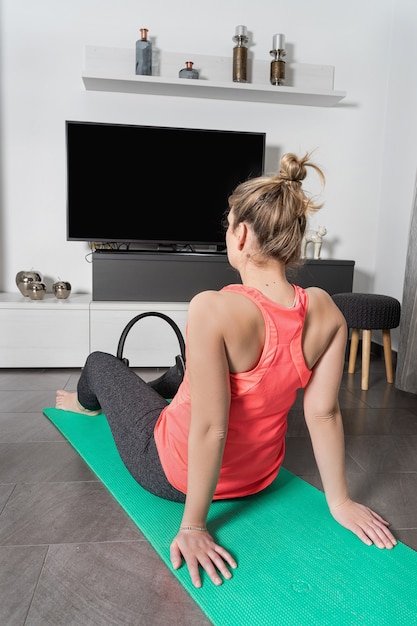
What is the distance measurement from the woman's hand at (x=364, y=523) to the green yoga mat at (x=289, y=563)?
0.06 ft

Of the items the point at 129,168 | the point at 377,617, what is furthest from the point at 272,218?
the point at 129,168

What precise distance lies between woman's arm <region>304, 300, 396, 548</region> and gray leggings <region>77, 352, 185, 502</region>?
1.25 feet

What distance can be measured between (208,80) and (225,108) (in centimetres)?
24

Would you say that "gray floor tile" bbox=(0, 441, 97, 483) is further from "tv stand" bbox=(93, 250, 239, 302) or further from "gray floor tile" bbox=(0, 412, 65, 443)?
"tv stand" bbox=(93, 250, 239, 302)

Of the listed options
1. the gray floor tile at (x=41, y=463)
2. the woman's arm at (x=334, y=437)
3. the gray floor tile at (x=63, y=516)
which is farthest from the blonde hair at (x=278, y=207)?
the gray floor tile at (x=41, y=463)

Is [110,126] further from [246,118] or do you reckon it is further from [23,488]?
[23,488]

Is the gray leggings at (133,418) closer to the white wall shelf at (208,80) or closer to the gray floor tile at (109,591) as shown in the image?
the gray floor tile at (109,591)

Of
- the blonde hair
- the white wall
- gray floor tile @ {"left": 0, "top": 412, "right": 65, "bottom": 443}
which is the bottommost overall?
gray floor tile @ {"left": 0, "top": 412, "right": 65, "bottom": 443}

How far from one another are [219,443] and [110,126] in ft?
8.33

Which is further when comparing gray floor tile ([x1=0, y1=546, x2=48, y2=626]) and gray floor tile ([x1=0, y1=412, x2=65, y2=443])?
gray floor tile ([x1=0, y1=412, x2=65, y2=443])

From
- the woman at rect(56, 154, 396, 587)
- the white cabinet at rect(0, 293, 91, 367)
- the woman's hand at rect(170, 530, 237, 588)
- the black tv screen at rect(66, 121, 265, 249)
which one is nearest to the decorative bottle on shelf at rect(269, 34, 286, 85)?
the black tv screen at rect(66, 121, 265, 249)

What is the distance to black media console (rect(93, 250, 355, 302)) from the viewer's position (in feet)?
10.1

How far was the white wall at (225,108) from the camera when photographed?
3.26 meters

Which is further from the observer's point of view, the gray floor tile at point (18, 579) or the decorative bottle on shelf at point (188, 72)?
the decorative bottle on shelf at point (188, 72)
